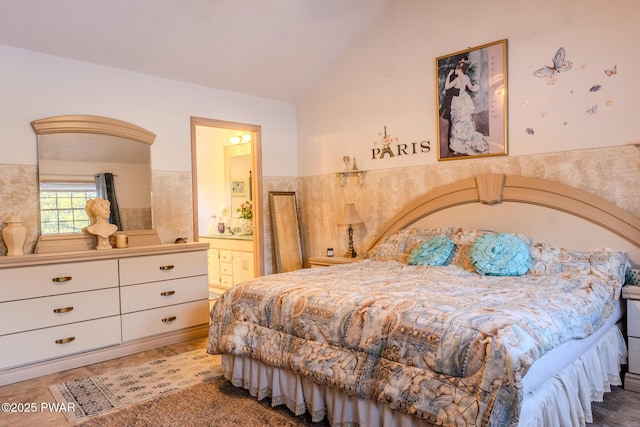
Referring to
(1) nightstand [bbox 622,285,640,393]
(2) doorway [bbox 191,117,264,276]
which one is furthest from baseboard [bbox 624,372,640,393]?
(2) doorway [bbox 191,117,264,276]

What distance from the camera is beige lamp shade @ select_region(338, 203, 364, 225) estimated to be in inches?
179

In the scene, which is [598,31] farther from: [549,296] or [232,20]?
[232,20]

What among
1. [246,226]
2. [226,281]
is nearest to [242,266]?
[226,281]

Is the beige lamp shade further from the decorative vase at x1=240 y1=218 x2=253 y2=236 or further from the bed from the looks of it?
the decorative vase at x1=240 y1=218 x2=253 y2=236

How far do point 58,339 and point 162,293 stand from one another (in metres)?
0.84

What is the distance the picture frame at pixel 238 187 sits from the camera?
6418 mm

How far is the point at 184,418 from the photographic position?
2.42 m

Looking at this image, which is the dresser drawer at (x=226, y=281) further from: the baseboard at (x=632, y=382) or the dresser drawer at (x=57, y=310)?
the baseboard at (x=632, y=382)

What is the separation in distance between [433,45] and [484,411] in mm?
3462

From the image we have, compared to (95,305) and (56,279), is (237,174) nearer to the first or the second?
(95,305)

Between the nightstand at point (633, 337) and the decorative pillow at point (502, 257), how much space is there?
61cm

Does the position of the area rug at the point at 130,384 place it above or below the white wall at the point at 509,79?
below

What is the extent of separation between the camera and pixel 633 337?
2.67m

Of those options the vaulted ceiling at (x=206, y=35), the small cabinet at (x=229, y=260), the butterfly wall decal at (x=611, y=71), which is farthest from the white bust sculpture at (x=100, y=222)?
the butterfly wall decal at (x=611, y=71)
